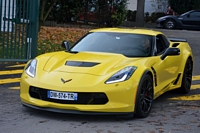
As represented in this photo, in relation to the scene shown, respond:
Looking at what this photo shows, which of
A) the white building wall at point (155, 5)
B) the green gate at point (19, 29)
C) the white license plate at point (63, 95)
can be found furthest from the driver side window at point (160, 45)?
the white building wall at point (155, 5)

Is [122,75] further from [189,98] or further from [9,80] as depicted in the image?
[9,80]

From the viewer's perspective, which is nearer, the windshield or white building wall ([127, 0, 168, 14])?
the windshield

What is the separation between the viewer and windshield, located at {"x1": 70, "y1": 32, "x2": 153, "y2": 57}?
24.1ft

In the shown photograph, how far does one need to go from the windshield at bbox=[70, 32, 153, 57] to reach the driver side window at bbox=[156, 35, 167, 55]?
208 mm

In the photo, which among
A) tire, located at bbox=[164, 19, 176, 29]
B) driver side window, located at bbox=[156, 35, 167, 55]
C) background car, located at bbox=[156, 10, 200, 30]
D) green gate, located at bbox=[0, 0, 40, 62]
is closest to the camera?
driver side window, located at bbox=[156, 35, 167, 55]

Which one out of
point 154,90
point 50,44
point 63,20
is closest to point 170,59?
point 154,90

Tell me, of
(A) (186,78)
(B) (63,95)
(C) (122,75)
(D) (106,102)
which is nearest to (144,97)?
(C) (122,75)

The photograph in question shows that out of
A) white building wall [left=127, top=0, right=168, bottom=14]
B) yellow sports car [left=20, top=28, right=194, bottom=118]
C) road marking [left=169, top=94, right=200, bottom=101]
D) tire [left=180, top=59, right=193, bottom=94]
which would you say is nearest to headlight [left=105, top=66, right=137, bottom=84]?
yellow sports car [left=20, top=28, right=194, bottom=118]

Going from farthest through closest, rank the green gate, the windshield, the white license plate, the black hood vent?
1. the green gate
2. the windshield
3. the black hood vent
4. the white license plate

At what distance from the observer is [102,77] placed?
6.21 metres

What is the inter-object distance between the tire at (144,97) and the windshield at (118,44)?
2.21 ft

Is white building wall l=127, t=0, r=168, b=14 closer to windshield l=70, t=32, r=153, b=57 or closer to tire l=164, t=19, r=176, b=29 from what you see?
tire l=164, t=19, r=176, b=29

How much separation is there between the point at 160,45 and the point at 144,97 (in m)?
1.68

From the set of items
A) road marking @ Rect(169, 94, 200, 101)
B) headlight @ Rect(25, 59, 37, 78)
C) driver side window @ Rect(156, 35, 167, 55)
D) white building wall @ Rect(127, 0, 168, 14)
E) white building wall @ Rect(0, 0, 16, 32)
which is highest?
white building wall @ Rect(127, 0, 168, 14)
